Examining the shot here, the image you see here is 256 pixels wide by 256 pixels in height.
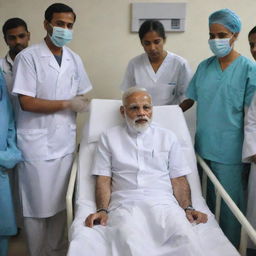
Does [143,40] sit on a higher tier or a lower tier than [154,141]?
higher

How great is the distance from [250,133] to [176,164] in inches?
17.6

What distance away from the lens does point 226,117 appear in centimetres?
187

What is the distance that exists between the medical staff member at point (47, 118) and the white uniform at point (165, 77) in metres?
0.48

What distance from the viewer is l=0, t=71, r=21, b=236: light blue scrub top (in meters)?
1.76

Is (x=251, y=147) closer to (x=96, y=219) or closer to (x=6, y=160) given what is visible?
(x=96, y=219)

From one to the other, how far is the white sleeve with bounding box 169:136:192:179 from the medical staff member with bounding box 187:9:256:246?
23cm

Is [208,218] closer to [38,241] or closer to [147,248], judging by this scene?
[147,248]

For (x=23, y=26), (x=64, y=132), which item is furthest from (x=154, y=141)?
A: (x=23, y=26)

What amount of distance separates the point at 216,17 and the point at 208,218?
1.14 meters

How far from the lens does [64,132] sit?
196 cm

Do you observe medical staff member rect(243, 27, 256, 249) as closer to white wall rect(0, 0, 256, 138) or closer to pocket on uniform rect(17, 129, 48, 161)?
white wall rect(0, 0, 256, 138)

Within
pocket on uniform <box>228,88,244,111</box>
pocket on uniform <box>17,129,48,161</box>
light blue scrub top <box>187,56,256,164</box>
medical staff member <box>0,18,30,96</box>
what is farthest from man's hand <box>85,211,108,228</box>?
medical staff member <box>0,18,30,96</box>

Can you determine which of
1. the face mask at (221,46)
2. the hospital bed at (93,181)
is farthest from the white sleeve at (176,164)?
the face mask at (221,46)

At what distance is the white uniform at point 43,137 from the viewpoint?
6.11 ft
